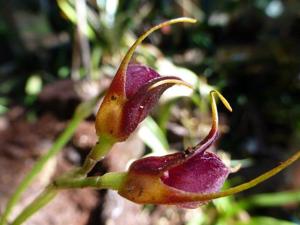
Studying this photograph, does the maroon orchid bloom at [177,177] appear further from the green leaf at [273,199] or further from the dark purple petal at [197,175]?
the green leaf at [273,199]

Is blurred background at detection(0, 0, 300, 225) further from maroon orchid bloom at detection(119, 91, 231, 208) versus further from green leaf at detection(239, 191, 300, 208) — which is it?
maroon orchid bloom at detection(119, 91, 231, 208)

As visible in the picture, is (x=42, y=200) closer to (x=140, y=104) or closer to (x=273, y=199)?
(x=140, y=104)

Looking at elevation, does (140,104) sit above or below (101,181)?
above

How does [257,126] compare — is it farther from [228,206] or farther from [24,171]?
[24,171]

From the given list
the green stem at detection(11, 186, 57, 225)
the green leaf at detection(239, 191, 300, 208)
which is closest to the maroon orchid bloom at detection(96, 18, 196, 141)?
the green stem at detection(11, 186, 57, 225)

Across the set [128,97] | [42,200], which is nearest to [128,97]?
[128,97]

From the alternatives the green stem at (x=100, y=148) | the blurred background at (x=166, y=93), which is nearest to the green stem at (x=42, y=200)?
the green stem at (x=100, y=148)

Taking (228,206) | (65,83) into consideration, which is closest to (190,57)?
(65,83)
